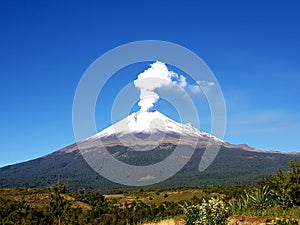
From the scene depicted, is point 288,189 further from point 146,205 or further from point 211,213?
point 146,205

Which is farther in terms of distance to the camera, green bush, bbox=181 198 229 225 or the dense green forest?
the dense green forest

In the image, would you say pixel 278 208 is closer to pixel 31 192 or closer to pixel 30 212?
pixel 30 212

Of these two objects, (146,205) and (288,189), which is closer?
(288,189)

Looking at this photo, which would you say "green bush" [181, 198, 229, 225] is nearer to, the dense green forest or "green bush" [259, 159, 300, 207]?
the dense green forest

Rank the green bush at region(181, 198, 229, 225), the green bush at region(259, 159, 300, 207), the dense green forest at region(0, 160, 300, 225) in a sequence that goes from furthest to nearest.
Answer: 1. the green bush at region(259, 159, 300, 207)
2. the dense green forest at region(0, 160, 300, 225)
3. the green bush at region(181, 198, 229, 225)

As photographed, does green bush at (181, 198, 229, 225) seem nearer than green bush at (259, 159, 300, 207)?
Yes

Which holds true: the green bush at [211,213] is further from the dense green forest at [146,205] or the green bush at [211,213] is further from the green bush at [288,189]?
the green bush at [288,189]

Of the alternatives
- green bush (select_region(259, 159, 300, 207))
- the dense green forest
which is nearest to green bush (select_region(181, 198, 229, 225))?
the dense green forest

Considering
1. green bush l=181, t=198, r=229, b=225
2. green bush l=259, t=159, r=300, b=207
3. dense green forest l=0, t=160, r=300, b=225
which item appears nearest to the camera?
green bush l=181, t=198, r=229, b=225

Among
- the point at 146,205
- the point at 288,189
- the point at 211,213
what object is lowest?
the point at 211,213

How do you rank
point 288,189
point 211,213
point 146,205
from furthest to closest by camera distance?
point 146,205, point 288,189, point 211,213

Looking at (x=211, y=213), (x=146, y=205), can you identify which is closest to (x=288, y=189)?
(x=211, y=213)

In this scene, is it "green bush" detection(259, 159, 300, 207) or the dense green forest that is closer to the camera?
the dense green forest

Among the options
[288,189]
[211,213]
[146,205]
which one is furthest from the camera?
[146,205]
